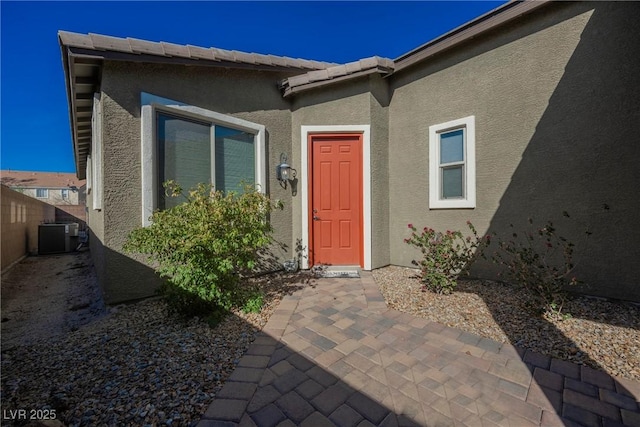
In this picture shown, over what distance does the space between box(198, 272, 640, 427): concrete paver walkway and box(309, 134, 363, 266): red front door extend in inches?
98.5

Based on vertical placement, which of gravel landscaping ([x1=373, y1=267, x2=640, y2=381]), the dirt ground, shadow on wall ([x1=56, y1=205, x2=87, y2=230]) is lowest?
the dirt ground

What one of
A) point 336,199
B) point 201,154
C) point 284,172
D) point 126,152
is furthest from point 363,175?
point 126,152

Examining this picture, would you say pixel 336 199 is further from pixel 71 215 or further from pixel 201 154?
pixel 71 215

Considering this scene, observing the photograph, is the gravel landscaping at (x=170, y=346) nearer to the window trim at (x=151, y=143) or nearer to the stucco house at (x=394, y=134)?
the stucco house at (x=394, y=134)

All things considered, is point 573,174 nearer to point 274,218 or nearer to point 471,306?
point 471,306

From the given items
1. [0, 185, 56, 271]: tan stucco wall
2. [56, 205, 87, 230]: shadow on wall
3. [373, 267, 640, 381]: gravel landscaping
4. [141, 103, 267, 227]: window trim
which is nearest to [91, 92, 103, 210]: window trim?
[141, 103, 267, 227]: window trim

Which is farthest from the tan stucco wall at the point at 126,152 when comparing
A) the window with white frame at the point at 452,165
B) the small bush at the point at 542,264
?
the small bush at the point at 542,264

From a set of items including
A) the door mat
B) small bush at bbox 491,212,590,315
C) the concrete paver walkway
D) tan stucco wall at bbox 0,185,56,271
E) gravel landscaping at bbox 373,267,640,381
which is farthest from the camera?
tan stucco wall at bbox 0,185,56,271

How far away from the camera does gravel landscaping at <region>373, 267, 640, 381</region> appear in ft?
7.97

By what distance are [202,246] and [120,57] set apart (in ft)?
9.00

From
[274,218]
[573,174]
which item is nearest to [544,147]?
[573,174]

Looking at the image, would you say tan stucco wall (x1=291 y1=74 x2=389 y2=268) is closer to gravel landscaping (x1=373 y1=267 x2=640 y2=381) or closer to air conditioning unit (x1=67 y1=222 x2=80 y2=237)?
gravel landscaping (x1=373 y1=267 x2=640 y2=381)

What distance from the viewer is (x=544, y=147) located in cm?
403

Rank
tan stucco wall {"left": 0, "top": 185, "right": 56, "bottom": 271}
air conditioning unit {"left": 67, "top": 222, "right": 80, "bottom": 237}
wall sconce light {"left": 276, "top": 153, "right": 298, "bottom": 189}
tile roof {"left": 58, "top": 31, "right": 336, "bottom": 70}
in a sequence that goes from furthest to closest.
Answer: air conditioning unit {"left": 67, "top": 222, "right": 80, "bottom": 237} < tan stucco wall {"left": 0, "top": 185, "right": 56, "bottom": 271} < wall sconce light {"left": 276, "top": 153, "right": 298, "bottom": 189} < tile roof {"left": 58, "top": 31, "right": 336, "bottom": 70}
